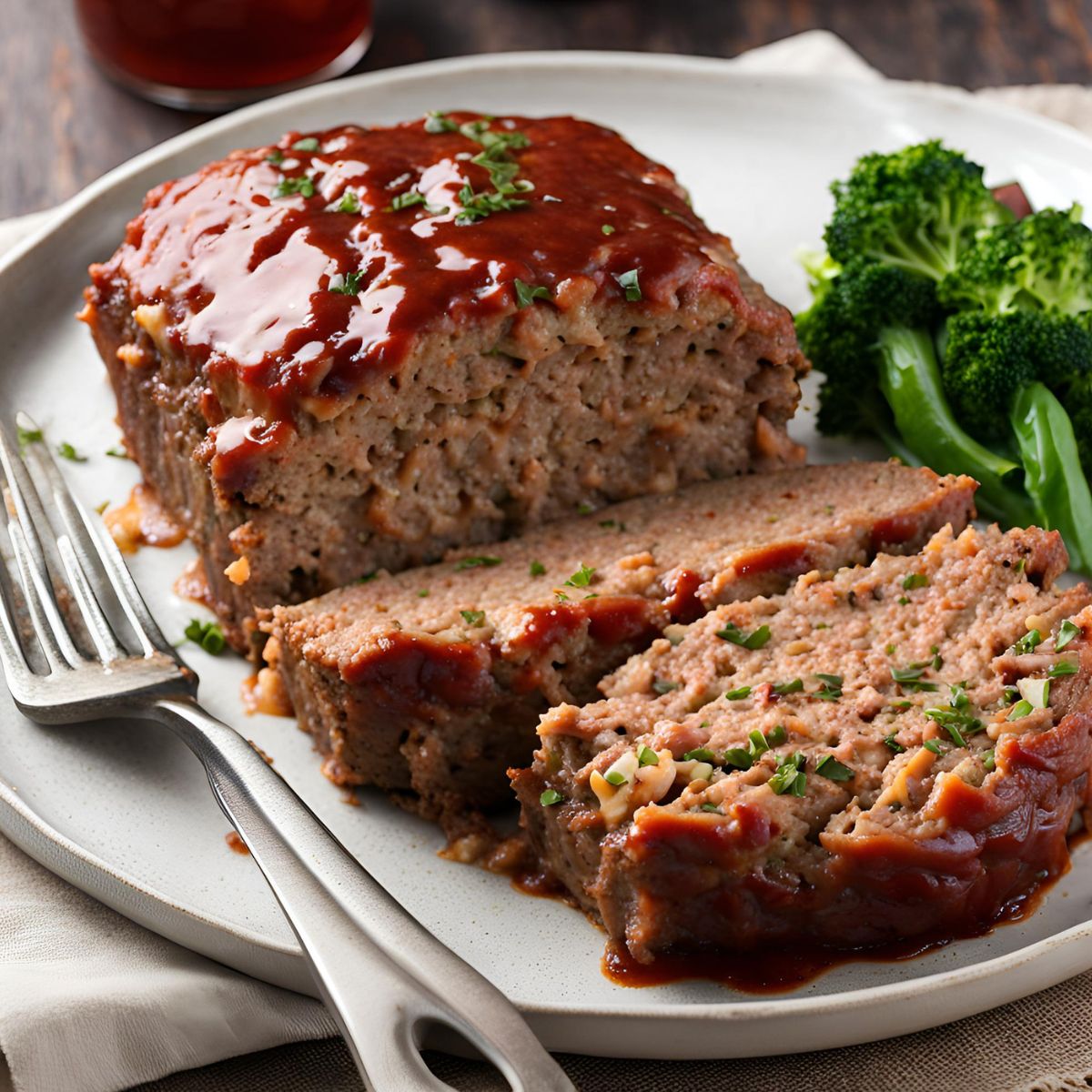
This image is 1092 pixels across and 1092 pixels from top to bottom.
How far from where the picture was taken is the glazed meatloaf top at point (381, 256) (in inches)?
182

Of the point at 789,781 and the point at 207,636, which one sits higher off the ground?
the point at 789,781

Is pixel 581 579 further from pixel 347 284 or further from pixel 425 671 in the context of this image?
pixel 347 284

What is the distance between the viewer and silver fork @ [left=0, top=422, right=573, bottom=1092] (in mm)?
3365

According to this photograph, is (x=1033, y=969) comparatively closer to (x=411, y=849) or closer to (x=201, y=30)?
(x=411, y=849)

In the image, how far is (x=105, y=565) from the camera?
5.08 meters

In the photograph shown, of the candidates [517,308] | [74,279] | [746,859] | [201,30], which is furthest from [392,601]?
[201,30]

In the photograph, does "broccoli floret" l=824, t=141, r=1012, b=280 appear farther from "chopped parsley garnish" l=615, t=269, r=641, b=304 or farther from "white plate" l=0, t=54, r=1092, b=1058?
"chopped parsley garnish" l=615, t=269, r=641, b=304

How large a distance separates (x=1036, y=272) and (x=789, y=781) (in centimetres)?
274

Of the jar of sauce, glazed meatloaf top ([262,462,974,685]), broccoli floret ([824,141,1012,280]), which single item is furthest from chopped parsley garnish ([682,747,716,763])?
the jar of sauce

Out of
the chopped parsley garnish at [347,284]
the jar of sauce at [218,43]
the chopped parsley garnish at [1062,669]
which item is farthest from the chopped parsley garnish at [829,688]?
the jar of sauce at [218,43]

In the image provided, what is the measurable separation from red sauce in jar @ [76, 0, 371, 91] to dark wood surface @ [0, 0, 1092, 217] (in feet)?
1.49

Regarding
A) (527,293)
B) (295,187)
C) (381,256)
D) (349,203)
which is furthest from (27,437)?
(527,293)

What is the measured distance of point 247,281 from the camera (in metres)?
4.87

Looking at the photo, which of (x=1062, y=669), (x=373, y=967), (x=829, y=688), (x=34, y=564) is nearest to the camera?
(x=373, y=967)
